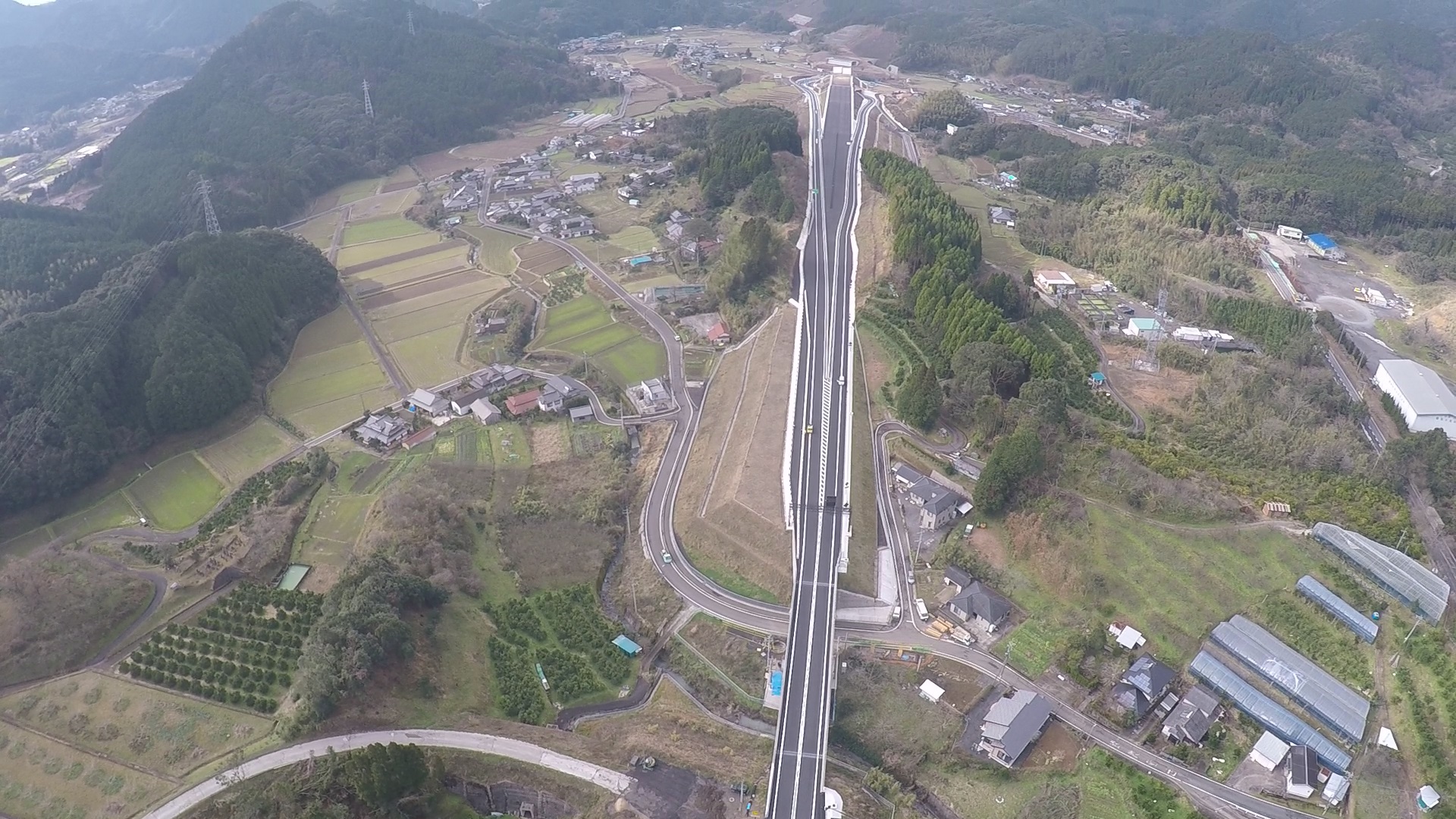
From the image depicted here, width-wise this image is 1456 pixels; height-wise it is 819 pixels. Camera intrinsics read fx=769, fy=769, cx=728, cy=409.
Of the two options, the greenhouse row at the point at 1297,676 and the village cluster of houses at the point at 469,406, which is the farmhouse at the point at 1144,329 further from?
the village cluster of houses at the point at 469,406

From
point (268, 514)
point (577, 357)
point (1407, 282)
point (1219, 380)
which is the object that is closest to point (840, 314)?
point (577, 357)

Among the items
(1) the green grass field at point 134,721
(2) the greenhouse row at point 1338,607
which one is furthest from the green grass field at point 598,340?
(2) the greenhouse row at point 1338,607

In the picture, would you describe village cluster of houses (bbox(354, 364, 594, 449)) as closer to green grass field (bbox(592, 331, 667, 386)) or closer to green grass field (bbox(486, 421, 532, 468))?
green grass field (bbox(486, 421, 532, 468))

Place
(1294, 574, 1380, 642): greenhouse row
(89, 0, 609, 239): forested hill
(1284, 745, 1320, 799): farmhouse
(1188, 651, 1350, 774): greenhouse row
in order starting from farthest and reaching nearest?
1. (89, 0, 609, 239): forested hill
2. (1294, 574, 1380, 642): greenhouse row
3. (1188, 651, 1350, 774): greenhouse row
4. (1284, 745, 1320, 799): farmhouse

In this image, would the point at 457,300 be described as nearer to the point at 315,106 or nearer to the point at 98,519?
the point at 98,519

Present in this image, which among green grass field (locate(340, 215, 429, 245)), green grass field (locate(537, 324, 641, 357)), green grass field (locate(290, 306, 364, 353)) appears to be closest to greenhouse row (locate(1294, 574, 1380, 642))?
green grass field (locate(537, 324, 641, 357))
